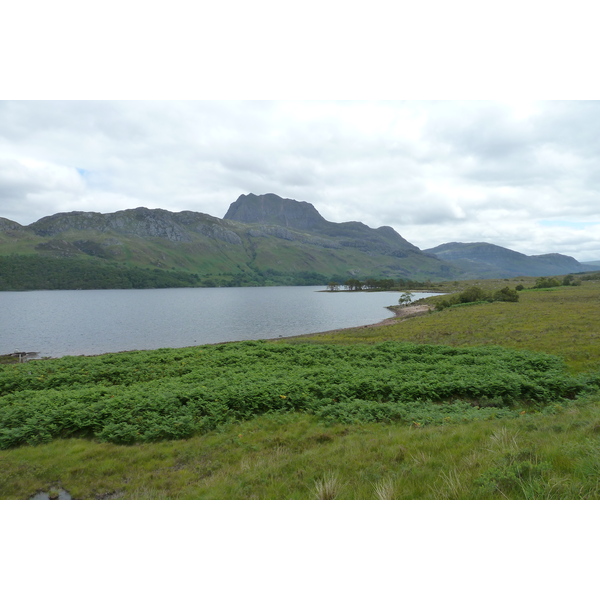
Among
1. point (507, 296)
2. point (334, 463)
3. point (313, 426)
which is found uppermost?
point (507, 296)

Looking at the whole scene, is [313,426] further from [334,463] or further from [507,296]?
[507,296]

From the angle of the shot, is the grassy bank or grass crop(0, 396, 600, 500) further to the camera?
the grassy bank

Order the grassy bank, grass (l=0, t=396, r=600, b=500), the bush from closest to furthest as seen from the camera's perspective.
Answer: grass (l=0, t=396, r=600, b=500)
the grassy bank
the bush

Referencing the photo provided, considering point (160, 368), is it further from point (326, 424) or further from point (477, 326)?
point (477, 326)

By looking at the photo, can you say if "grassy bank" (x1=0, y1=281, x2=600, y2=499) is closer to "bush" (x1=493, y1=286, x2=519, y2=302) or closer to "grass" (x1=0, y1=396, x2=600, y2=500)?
"grass" (x1=0, y1=396, x2=600, y2=500)

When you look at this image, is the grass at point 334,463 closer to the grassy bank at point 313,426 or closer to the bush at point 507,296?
the grassy bank at point 313,426

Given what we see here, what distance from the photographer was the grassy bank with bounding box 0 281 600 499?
19.8ft

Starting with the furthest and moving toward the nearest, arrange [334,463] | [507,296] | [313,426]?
[507,296], [313,426], [334,463]

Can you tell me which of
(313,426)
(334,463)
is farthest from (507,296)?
(334,463)

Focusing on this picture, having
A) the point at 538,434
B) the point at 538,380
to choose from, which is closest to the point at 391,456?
the point at 538,434

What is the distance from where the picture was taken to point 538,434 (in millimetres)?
7785

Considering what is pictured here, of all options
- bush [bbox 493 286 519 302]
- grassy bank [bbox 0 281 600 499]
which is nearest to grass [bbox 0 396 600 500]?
grassy bank [bbox 0 281 600 499]

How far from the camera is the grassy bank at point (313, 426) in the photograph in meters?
6.04

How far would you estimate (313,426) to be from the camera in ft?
38.8
